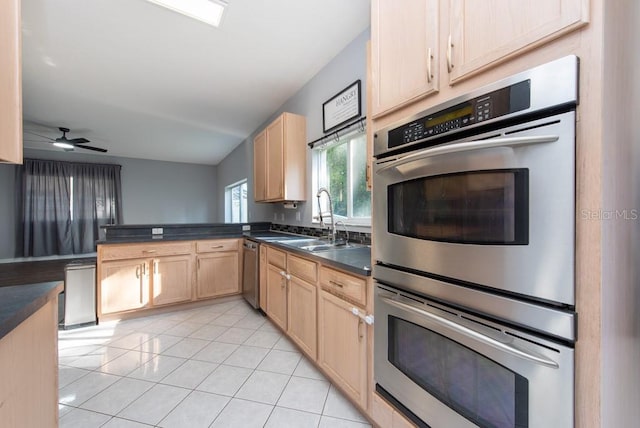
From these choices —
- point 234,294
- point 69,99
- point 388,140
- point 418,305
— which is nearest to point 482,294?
point 418,305

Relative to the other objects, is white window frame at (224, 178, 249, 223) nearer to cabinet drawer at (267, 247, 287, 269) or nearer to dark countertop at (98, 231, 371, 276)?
dark countertop at (98, 231, 371, 276)

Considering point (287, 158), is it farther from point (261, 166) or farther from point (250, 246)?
point (250, 246)

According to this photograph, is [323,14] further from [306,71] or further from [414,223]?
[414,223]

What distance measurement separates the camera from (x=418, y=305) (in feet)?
3.42

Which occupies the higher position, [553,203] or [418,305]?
[553,203]

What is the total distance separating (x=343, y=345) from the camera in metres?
1.54

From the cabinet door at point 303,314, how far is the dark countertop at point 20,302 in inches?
51.5

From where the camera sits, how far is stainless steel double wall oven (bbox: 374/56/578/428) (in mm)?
668

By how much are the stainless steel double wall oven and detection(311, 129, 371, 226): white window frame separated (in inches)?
48.1

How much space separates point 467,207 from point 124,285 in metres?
3.32

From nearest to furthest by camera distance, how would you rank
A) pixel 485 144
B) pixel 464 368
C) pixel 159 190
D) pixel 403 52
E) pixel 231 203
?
1. pixel 485 144
2. pixel 464 368
3. pixel 403 52
4. pixel 231 203
5. pixel 159 190

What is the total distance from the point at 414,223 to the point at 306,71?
8.05ft

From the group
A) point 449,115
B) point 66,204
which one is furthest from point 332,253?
point 66,204

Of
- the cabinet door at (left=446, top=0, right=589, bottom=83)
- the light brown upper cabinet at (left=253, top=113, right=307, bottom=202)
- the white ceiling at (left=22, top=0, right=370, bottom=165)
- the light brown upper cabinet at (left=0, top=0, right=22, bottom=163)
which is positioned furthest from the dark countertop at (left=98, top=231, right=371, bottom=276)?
the white ceiling at (left=22, top=0, right=370, bottom=165)
